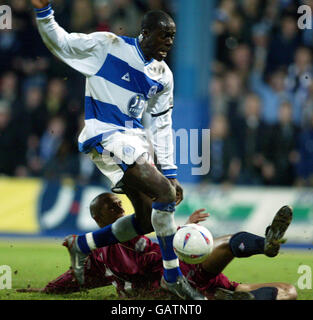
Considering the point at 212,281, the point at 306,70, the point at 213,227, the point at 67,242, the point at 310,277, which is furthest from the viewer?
the point at 306,70

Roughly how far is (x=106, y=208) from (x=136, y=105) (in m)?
0.88

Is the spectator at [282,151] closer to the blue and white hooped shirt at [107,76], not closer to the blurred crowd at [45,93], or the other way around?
the blurred crowd at [45,93]

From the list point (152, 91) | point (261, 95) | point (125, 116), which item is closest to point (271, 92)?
point (261, 95)

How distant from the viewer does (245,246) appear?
4.62 metres

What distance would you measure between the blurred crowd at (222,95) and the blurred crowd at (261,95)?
0.01m

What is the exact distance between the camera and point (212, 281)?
4.74 metres

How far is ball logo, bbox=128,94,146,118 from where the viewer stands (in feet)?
16.4

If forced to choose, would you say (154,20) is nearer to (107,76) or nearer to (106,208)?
(107,76)

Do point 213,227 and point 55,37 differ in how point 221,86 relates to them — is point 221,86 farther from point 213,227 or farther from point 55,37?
point 55,37

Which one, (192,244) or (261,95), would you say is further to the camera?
(261,95)

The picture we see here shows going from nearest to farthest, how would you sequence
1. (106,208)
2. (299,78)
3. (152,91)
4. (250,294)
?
(250,294) → (152,91) → (106,208) → (299,78)

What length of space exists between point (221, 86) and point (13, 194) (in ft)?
11.5

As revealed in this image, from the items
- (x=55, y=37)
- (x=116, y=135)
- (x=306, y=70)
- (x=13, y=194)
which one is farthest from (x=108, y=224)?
(x=306, y=70)

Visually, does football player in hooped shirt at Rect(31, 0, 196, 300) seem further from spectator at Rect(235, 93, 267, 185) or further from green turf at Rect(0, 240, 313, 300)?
spectator at Rect(235, 93, 267, 185)
